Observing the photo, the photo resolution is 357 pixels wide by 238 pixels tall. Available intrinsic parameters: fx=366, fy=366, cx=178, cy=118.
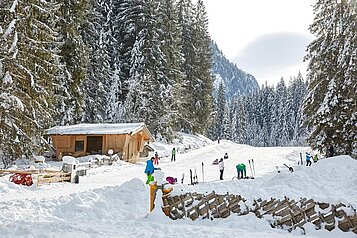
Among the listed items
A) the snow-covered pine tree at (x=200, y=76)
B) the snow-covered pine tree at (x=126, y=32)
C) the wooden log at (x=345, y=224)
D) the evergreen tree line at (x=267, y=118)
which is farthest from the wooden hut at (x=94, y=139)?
the evergreen tree line at (x=267, y=118)

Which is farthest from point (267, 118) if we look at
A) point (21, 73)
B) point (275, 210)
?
point (275, 210)

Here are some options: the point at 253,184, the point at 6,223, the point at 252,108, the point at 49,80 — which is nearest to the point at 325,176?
the point at 253,184

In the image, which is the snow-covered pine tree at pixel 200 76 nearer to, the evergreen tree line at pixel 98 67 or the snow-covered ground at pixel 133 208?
the evergreen tree line at pixel 98 67

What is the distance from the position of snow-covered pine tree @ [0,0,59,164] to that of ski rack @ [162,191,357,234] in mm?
9329

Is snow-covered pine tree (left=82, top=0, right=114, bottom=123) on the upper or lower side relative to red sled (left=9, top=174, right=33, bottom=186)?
upper

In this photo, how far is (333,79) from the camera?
23078 millimetres

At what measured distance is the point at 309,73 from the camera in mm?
26484

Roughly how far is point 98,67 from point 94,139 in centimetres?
1188

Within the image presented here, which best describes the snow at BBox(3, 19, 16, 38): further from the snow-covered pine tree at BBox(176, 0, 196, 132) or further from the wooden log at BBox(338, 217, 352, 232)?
the snow-covered pine tree at BBox(176, 0, 196, 132)

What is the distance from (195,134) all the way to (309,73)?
29941 mm

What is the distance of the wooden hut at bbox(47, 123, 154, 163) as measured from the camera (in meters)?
30.6

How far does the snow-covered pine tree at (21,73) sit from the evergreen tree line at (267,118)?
69348mm

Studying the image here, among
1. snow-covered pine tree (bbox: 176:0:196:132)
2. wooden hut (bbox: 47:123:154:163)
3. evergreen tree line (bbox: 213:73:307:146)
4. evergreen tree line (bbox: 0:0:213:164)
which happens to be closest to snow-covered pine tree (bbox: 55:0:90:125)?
evergreen tree line (bbox: 0:0:213:164)

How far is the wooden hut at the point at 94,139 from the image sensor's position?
100ft
